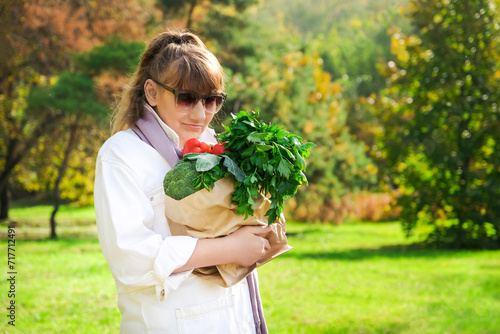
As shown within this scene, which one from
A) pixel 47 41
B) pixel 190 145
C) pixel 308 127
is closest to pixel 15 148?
pixel 47 41

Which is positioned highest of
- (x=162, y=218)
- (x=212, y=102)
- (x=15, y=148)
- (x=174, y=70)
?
(x=174, y=70)

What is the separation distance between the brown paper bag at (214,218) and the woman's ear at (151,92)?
51 centimetres

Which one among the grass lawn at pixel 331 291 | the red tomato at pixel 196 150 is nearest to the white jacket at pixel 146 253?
the red tomato at pixel 196 150

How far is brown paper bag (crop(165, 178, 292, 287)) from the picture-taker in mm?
1895

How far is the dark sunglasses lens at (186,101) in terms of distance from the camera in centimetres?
214

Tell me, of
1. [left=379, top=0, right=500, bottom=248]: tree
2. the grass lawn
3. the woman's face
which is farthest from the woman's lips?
[left=379, top=0, right=500, bottom=248]: tree

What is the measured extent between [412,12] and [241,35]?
5187 millimetres

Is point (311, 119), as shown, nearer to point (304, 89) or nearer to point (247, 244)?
point (304, 89)

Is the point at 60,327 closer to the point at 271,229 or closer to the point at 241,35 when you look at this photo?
the point at 271,229

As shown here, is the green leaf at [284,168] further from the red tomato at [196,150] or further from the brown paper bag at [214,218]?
the red tomato at [196,150]

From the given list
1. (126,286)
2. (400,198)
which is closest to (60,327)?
(126,286)

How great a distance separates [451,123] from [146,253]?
1160 cm

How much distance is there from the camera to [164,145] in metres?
2.10

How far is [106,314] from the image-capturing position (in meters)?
6.20
